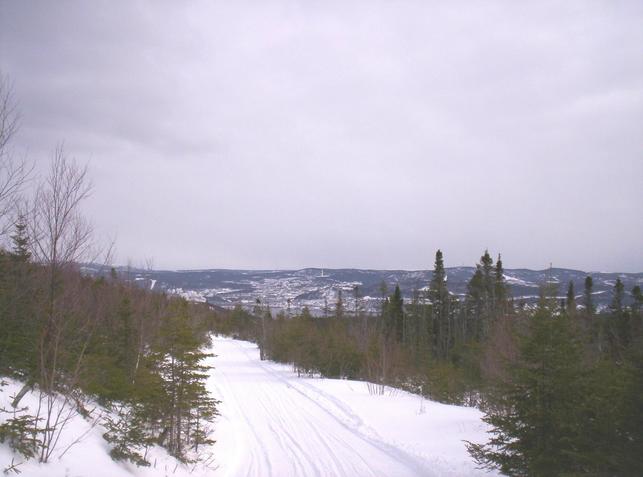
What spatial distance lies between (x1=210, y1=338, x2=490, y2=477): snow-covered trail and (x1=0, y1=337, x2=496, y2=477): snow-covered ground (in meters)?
0.03

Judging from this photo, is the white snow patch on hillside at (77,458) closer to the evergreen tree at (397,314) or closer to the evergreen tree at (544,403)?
the evergreen tree at (544,403)

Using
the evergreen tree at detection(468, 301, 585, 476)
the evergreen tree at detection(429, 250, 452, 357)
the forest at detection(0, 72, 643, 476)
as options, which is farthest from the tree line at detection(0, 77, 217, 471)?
the evergreen tree at detection(429, 250, 452, 357)

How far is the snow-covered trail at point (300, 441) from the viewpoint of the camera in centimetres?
1096

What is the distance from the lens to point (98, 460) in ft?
26.5

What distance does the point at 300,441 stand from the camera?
13.9 meters

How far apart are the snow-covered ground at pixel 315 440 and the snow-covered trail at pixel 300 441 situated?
1.1 inches

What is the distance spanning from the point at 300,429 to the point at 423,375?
52.3ft

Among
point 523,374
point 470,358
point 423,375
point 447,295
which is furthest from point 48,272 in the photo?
point 447,295

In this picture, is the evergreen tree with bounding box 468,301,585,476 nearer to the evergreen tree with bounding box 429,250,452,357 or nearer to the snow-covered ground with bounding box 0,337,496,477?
the snow-covered ground with bounding box 0,337,496,477

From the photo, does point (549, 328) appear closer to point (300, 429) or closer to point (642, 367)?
point (642, 367)

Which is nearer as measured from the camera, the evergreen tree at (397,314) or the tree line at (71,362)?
the tree line at (71,362)

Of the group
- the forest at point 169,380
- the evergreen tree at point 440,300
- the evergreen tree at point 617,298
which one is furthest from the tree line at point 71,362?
the evergreen tree at point 617,298

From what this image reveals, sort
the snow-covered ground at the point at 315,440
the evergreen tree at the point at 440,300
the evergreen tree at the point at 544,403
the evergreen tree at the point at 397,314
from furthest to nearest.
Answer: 1. the evergreen tree at the point at 397,314
2. the evergreen tree at the point at 440,300
3. the snow-covered ground at the point at 315,440
4. the evergreen tree at the point at 544,403

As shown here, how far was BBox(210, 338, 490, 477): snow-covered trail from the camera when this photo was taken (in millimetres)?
10961
